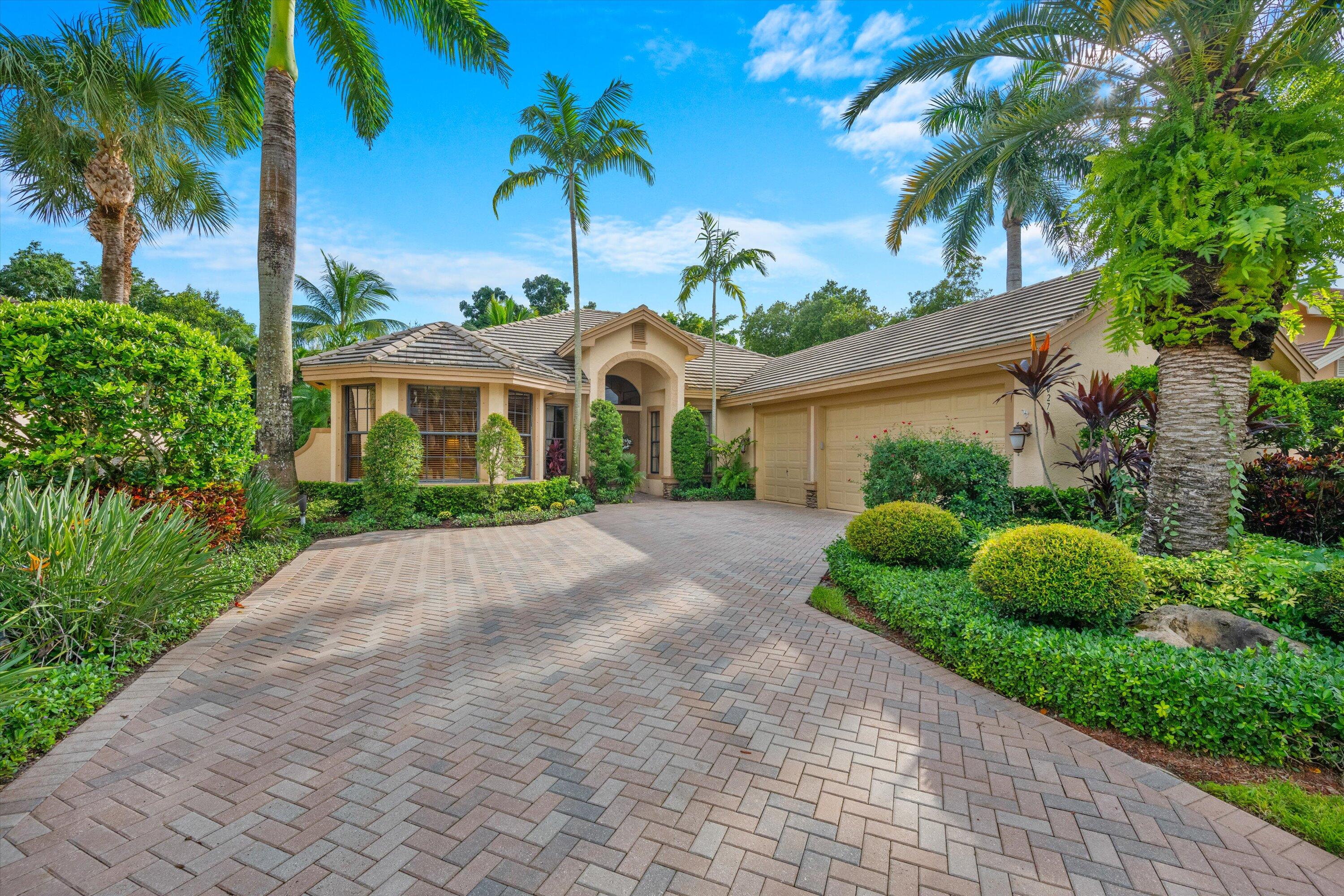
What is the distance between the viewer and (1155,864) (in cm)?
224

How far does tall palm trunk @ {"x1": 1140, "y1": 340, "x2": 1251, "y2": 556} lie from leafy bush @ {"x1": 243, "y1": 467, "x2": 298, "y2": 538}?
10.8m

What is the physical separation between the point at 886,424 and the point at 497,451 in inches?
336

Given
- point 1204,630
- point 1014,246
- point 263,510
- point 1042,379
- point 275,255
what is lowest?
point 1204,630

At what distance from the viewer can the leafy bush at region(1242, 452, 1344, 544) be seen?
19.7 feet

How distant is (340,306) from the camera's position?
24375 mm

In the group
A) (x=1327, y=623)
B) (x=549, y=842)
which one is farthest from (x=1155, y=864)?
(x=1327, y=623)

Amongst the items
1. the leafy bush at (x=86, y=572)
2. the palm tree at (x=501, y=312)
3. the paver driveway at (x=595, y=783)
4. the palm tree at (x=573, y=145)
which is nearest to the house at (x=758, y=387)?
the palm tree at (x=573, y=145)

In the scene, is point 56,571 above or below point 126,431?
below

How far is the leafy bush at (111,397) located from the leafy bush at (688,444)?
11396 millimetres

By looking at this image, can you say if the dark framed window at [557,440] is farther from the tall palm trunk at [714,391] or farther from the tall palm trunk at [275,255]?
the tall palm trunk at [275,255]

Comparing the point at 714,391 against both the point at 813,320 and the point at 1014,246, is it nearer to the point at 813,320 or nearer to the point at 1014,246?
the point at 1014,246

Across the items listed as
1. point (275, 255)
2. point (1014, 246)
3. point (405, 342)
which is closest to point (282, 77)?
point (275, 255)

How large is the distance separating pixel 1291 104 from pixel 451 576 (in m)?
9.62

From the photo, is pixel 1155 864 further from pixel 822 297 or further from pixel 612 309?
pixel 822 297
